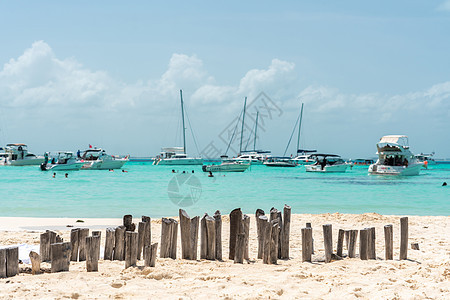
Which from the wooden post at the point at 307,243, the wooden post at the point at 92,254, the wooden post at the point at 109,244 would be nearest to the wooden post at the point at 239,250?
the wooden post at the point at 307,243

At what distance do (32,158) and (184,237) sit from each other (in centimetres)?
9149

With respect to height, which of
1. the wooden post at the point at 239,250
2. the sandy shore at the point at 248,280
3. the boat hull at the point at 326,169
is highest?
the wooden post at the point at 239,250

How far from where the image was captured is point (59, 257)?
6152 millimetres

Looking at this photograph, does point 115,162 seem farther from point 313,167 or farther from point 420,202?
point 420,202

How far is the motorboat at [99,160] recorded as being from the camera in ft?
222

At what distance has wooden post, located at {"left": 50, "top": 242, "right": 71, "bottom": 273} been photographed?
611cm

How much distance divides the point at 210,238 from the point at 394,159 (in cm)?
4750

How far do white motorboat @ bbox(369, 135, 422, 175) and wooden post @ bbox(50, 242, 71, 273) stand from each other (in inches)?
1822

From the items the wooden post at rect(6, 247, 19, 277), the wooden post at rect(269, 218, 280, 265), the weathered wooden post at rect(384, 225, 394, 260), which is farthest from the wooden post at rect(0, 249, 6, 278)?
the weathered wooden post at rect(384, 225, 394, 260)

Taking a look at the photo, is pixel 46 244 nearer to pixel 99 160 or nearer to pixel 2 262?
pixel 2 262

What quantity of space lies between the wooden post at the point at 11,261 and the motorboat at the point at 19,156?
3574 inches

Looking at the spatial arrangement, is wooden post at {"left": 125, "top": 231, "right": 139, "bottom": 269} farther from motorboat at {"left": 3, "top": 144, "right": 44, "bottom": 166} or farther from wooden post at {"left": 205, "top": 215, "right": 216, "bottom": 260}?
motorboat at {"left": 3, "top": 144, "right": 44, "bottom": 166}

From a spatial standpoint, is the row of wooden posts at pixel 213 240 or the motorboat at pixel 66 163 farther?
the motorboat at pixel 66 163

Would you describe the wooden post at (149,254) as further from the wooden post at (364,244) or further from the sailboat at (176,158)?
the sailboat at (176,158)
